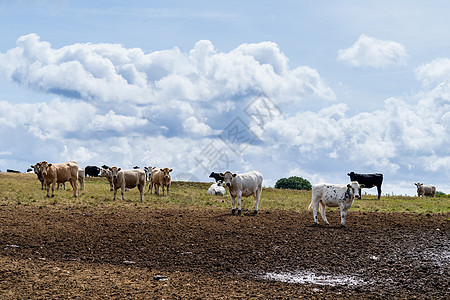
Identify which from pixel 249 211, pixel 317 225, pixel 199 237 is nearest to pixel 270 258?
pixel 199 237

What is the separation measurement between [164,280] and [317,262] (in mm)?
4889

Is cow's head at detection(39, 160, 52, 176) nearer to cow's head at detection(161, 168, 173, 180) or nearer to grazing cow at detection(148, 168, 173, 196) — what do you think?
grazing cow at detection(148, 168, 173, 196)

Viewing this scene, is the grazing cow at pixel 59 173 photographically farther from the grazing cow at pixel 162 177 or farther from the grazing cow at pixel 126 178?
the grazing cow at pixel 162 177

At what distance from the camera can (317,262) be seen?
13805 millimetres

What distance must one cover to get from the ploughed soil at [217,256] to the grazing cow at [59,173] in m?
8.45

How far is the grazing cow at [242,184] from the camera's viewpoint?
71.7 feet

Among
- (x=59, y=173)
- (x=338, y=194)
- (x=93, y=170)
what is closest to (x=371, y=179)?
(x=338, y=194)

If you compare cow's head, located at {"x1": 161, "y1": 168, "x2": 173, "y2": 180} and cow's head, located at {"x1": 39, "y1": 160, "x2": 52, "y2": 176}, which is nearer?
cow's head, located at {"x1": 39, "y1": 160, "x2": 52, "y2": 176}

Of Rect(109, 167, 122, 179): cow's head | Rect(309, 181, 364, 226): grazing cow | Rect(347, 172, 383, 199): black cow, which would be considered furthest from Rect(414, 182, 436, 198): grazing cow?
Rect(309, 181, 364, 226): grazing cow

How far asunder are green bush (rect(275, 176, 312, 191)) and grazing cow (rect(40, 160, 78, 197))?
138ft

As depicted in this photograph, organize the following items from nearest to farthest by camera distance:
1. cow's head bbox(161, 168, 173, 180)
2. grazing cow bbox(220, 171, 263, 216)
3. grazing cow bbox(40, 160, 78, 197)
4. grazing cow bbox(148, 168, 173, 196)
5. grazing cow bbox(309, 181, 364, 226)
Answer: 1. grazing cow bbox(309, 181, 364, 226)
2. grazing cow bbox(220, 171, 263, 216)
3. grazing cow bbox(40, 160, 78, 197)
4. cow's head bbox(161, 168, 173, 180)
5. grazing cow bbox(148, 168, 173, 196)

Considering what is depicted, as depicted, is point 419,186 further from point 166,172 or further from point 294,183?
point 166,172

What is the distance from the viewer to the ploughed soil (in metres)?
11.0

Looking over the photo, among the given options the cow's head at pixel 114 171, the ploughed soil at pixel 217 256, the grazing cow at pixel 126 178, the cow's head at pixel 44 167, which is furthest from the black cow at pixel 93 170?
the ploughed soil at pixel 217 256
